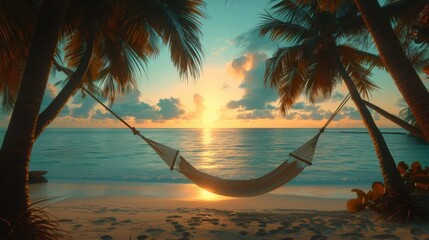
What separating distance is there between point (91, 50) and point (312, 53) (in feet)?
9.73

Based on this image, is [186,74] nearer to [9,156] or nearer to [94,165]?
[9,156]

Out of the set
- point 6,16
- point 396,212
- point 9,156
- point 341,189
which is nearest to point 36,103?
point 9,156

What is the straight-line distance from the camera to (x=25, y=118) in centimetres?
188

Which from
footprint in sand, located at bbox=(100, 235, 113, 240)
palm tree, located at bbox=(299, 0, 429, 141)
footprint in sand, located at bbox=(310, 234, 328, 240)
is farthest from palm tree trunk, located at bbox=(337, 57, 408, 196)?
footprint in sand, located at bbox=(100, 235, 113, 240)

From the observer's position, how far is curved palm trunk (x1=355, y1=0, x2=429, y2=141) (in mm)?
1574

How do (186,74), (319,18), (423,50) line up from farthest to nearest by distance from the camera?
(319,18) → (423,50) → (186,74)

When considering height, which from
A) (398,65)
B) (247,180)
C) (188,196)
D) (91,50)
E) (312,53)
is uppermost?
(312,53)

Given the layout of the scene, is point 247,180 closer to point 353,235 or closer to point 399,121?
point 353,235

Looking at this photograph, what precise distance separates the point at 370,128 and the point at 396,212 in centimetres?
96

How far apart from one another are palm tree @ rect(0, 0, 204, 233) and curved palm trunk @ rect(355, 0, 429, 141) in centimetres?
140

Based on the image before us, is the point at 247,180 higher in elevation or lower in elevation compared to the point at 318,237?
higher

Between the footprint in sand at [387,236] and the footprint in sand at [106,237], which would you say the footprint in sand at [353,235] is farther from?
the footprint in sand at [106,237]

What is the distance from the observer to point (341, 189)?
22.3ft

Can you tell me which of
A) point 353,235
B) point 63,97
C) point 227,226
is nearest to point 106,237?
point 227,226
